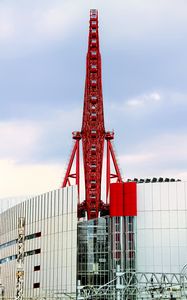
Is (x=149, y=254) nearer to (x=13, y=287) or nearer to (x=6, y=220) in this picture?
(x=13, y=287)

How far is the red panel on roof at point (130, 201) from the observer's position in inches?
3275

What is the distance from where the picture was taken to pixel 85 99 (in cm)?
10619

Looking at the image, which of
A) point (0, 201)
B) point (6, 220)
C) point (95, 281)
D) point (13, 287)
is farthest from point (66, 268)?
point (0, 201)

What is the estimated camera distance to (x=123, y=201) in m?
83.9

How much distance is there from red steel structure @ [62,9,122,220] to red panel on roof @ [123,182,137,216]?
17574 mm

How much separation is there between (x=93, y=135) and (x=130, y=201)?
23.5m

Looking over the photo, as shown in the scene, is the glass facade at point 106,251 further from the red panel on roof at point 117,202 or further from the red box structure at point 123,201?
the red box structure at point 123,201

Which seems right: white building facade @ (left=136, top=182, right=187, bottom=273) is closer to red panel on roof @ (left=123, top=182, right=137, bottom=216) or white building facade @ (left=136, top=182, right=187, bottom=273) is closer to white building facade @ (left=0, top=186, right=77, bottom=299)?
red panel on roof @ (left=123, top=182, right=137, bottom=216)

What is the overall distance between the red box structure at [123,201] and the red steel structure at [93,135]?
17133mm

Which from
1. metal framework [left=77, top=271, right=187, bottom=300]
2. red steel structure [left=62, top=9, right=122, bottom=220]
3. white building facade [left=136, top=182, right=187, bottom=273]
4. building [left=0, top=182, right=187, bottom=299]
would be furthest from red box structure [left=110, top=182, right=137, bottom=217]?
red steel structure [left=62, top=9, right=122, bottom=220]

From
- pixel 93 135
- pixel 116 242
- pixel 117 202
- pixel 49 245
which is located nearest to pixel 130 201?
pixel 117 202

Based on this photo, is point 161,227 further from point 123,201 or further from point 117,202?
point 117,202

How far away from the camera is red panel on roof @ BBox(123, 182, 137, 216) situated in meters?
83.2

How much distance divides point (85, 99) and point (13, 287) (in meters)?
33.1
